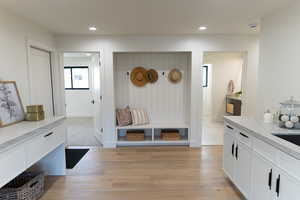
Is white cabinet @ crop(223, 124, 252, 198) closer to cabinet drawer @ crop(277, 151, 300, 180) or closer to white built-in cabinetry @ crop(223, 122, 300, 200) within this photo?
white built-in cabinetry @ crop(223, 122, 300, 200)

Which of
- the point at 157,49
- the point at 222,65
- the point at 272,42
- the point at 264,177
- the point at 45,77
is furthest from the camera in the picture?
the point at 222,65

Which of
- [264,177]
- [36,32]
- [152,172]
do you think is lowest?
[152,172]

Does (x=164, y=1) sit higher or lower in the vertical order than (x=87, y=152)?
higher

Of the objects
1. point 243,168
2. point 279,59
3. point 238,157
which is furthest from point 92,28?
point 243,168

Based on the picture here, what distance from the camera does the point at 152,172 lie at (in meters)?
3.08

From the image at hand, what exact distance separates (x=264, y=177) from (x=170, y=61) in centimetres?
314

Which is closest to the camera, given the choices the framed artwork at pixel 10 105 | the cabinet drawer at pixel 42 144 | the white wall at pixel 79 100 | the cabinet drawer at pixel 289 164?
the cabinet drawer at pixel 289 164

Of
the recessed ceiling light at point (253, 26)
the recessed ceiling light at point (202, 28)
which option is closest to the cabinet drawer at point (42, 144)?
the recessed ceiling light at point (202, 28)

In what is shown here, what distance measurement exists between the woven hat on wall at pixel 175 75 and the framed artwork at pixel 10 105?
2953 millimetres

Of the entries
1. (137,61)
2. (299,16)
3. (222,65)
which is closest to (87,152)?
(137,61)

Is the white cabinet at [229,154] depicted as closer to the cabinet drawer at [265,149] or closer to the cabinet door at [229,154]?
the cabinet door at [229,154]

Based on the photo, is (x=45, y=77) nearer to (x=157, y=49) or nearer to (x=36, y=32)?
(x=36, y=32)

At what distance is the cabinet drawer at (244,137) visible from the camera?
2160 millimetres

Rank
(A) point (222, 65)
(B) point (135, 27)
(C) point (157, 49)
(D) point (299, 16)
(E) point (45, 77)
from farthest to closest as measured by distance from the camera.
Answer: (A) point (222, 65)
(C) point (157, 49)
(E) point (45, 77)
(B) point (135, 27)
(D) point (299, 16)
